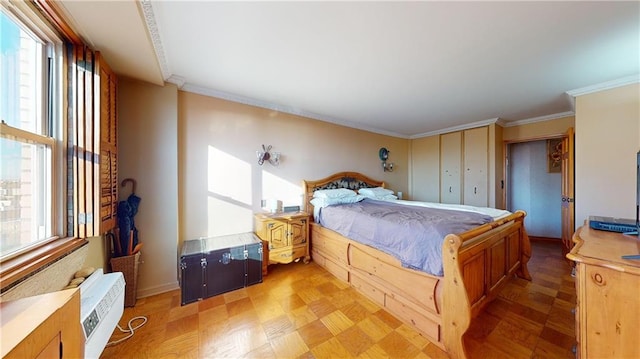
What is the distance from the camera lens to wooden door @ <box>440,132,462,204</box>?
4492mm

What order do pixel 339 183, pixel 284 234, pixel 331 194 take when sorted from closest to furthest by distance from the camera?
1. pixel 284 234
2. pixel 331 194
3. pixel 339 183

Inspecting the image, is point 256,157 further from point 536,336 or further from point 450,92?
point 536,336

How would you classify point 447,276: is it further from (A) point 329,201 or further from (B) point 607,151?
(B) point 607,151

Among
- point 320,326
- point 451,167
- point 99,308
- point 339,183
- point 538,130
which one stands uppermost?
point 538,130

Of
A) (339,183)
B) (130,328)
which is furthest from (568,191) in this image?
(130,328)

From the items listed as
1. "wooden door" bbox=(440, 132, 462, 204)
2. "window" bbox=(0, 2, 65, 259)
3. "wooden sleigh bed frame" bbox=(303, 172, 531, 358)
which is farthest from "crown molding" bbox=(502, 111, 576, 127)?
"window" bbox=(0, 2, 65, 259)

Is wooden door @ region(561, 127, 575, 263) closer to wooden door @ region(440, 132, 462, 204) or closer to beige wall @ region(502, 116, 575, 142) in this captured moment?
beige wall @ region(502, 116, 575, 142)

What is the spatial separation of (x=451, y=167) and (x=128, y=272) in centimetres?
561

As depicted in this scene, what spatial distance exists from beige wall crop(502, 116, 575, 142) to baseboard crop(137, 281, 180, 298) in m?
6.05

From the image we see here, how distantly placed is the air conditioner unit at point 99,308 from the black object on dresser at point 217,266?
1.86ft

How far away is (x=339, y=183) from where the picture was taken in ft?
13.1

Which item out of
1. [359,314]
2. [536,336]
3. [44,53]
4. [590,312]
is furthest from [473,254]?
[44,53]

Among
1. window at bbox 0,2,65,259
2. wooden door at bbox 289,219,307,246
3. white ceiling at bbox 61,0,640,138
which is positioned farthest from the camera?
wooden door at bbox 289,219,307,246

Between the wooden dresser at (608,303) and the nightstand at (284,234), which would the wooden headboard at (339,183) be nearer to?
the nightstand at (284,234)
